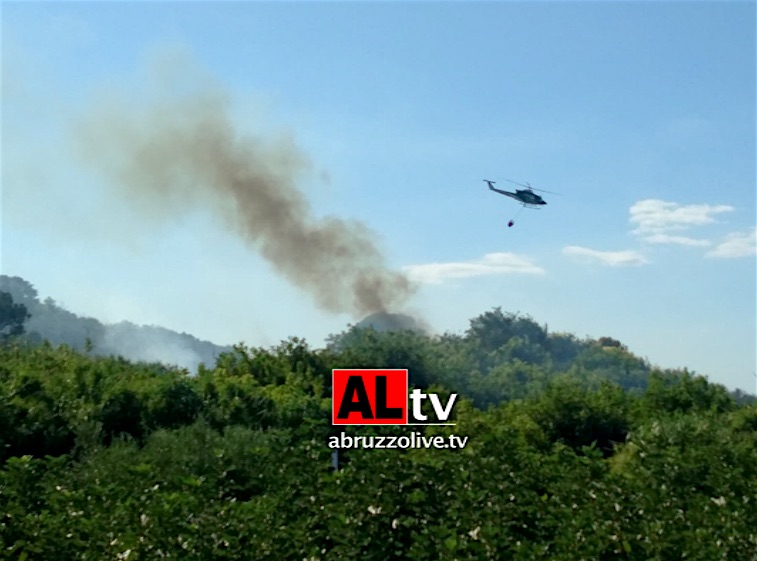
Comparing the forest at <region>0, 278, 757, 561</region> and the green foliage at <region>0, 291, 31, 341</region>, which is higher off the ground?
the green foliage at <region>0, 291, 31, 341</region>

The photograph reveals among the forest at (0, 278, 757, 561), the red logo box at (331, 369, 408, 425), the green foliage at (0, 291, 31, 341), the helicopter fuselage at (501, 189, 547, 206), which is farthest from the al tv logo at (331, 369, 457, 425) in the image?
the green foliage at (0, 291, 31, 341)

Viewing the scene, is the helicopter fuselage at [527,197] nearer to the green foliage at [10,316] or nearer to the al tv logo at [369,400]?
the al tv logo at [369,400]

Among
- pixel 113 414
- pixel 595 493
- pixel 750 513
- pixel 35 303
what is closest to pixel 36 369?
pixel 113 414

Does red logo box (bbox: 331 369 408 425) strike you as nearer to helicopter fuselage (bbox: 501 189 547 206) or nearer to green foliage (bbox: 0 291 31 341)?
helicopter fuselage (bbox: 501 189 547 206)

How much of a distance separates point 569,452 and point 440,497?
2.68 m

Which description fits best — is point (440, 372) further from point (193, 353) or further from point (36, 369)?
point (193, 353)

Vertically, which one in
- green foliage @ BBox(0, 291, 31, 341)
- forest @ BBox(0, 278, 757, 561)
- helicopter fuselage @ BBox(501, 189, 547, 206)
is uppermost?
green foliage @ BBox(0, 291, 31, 341)

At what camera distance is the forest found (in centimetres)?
820

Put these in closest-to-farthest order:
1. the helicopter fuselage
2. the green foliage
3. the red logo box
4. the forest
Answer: the forest → the red logo box → the helicopter fuselage → the green foliage

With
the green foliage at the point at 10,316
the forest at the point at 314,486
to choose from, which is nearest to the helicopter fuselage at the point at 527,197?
the forest at the point at 314,486

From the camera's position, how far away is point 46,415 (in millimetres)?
14656

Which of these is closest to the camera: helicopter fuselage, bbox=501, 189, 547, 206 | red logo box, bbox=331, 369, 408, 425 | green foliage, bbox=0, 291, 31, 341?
red logo box, bbox=331, 369, 408, 425

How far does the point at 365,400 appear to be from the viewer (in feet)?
49.5

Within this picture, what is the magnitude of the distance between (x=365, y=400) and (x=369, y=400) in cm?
7
